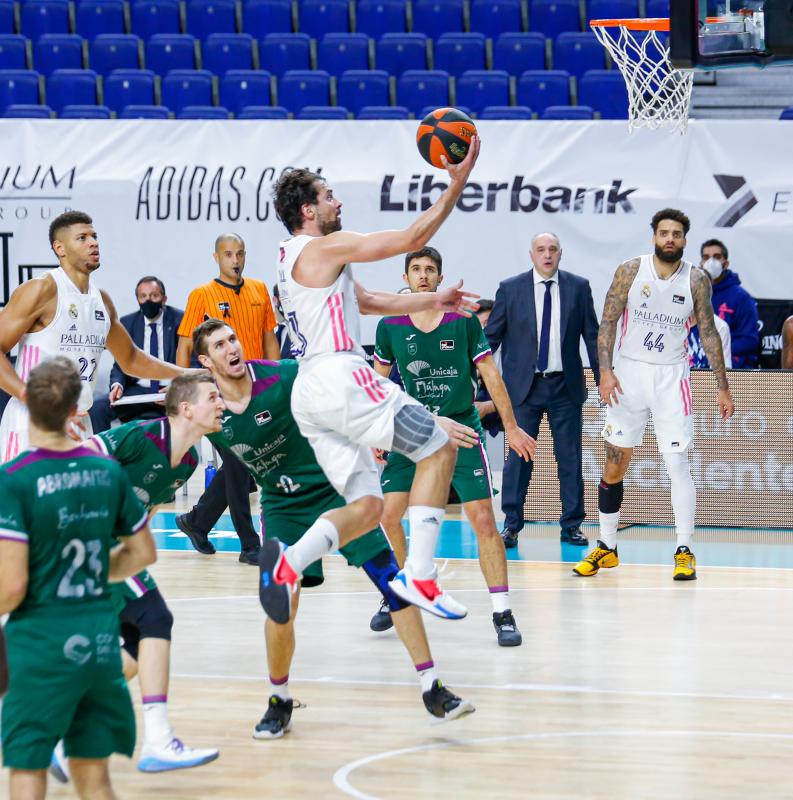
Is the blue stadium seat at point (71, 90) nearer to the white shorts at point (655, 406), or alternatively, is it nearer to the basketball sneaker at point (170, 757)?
the white shorts at point (655, 406)

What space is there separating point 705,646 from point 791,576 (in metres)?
2.29

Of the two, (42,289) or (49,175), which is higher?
(49,175)

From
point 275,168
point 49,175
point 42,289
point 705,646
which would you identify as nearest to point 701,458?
point 705,646

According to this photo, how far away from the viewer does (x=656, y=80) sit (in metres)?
12.2

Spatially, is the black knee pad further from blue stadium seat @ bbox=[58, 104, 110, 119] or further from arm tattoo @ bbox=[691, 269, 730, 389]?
blue stadium seat @ bbox=[58, 104, 110, 119]

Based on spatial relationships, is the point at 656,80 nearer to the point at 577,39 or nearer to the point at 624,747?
the point at 577,39

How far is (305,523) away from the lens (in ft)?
18.3

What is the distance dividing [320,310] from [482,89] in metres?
9.88

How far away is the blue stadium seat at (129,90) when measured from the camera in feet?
49.9

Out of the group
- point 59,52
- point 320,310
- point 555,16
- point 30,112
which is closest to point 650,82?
point 555,16

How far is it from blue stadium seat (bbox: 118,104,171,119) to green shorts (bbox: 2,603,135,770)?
1128 centimetres

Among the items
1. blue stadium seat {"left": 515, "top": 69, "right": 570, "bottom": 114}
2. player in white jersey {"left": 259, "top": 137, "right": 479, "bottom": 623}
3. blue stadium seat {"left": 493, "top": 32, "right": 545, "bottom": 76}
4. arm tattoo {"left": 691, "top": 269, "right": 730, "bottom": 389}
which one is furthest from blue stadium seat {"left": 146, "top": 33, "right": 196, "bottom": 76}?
player in white jersey {"left": 259, "top": 137, "right": 479, "bottom": 623}

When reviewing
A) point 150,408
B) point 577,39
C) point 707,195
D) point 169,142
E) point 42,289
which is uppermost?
point 577,39

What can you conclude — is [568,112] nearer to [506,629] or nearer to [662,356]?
[662,356]
